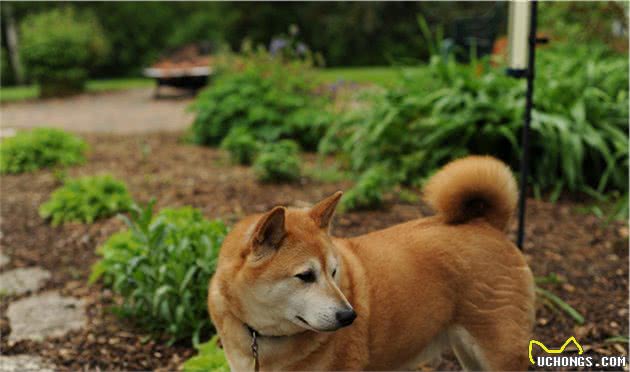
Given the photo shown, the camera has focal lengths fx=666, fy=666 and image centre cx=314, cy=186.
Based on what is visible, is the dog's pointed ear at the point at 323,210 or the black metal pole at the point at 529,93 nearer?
the dog's pointed ear at the point at 323,210

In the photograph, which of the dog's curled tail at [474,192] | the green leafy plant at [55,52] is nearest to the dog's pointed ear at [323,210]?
the dog's curled tail at [474,192]

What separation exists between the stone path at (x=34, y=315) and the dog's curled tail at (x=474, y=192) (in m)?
2.14

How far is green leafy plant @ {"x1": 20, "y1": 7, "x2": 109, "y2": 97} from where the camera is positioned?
54.7 feet

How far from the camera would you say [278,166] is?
593 cm

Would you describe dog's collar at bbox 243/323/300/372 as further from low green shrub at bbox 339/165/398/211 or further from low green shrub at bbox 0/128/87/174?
low green shrub at bbox 0/128/87/174

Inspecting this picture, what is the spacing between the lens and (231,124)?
8398mm

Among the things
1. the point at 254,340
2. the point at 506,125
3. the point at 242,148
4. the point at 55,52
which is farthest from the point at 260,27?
the point at 254,340

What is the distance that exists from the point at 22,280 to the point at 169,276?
1.53 metres

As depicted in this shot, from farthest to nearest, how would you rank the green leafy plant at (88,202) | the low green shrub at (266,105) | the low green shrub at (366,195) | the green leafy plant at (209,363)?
the low green shrub at (266,105) → the green leafy plant at (88,202) → the low green shrub at (366,195) → the green leafy plant at (209,363)

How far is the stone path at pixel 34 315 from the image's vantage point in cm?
345

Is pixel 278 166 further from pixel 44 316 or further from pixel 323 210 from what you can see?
pixel 323 210

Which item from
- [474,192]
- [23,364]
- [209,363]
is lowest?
[23,364]

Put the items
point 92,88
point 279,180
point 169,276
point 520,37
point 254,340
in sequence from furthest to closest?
1. point 92,88
2. point 279,180
3. point 520,37
4. point 169,276
5. point 254,340

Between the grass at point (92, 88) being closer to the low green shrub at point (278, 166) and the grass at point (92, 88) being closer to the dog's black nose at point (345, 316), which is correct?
the low green shrub at point (278, 166)
